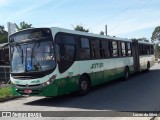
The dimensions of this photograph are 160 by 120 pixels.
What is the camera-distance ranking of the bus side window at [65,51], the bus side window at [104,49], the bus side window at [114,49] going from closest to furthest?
1. the bus side window at [65,51]
2. the bus side window at [104,49]
3. the bus side window at [114,49]

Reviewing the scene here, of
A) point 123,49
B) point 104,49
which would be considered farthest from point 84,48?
point 123,49

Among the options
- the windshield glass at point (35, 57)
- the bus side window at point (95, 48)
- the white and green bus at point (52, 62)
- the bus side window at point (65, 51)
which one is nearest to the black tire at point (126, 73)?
the bus side window at point (95, 48)

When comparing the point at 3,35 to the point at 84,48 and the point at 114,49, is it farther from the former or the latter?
the point at 84,48

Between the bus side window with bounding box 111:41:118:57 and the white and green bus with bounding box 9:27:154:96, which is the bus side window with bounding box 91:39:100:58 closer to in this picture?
the white and green bus with bounding box 9:27:154:96

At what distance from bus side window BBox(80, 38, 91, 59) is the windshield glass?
250 centimetres

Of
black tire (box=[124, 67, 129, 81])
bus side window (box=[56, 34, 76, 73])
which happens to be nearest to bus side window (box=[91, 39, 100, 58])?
bus side window (box=[56, 34, 76, 73])

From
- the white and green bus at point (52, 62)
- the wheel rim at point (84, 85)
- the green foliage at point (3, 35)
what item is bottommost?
the wheel rim at point (84, 85)

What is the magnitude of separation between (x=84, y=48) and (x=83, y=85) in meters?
1.75

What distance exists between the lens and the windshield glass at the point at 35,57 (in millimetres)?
12492

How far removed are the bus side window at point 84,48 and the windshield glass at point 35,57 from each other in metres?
2.50

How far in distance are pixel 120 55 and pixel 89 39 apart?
A: 16.7ft

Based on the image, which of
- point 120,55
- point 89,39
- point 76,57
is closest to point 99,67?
point 89,39

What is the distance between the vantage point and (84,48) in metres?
15.2

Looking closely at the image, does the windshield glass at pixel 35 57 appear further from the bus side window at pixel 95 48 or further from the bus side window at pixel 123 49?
the bus side window at pixel 123 49
